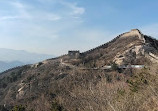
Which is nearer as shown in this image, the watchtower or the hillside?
the hillside

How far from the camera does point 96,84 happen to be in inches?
476

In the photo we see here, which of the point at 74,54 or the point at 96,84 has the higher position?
the point at 74,54

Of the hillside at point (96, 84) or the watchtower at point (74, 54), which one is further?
the watchtower at point (74, 54)

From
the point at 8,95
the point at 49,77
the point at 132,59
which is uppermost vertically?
the point at 132,59

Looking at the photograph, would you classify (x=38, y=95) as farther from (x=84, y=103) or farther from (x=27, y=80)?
(x=84, y=103)

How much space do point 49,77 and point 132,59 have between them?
19.5 metres

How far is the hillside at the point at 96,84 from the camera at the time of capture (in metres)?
9.96

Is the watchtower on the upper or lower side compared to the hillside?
upper

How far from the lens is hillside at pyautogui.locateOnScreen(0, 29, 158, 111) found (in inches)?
392

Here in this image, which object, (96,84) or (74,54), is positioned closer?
(96,84)

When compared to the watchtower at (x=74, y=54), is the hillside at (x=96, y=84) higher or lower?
lower

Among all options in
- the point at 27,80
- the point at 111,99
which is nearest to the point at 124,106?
the point at 111,99

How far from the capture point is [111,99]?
371 inches

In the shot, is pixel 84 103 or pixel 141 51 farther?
pixel 141 51
